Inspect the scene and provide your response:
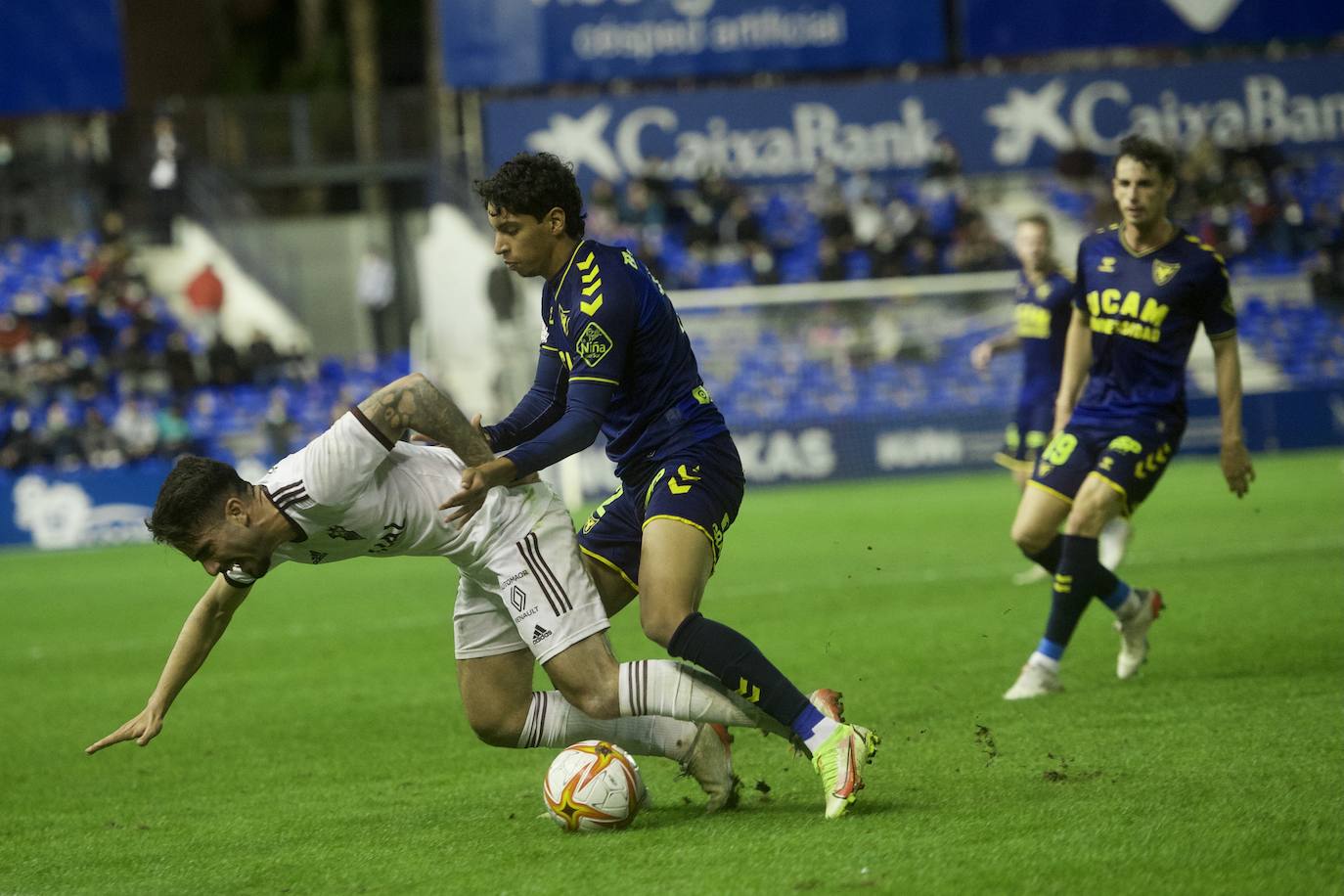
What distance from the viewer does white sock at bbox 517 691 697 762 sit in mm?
5406

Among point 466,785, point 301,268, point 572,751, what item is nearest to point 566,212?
point 572,751

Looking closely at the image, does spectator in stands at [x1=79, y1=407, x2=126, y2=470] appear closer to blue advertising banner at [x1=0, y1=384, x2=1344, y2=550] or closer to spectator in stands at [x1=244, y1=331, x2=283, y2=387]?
blue advertising banner at [x1=0, y1=384, x2=1344, y2=550]

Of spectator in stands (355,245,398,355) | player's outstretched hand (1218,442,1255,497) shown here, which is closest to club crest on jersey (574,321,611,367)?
player's outstretched hand (1218,442,1255,497)

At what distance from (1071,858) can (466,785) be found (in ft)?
8.68

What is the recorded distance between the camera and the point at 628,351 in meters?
5.32

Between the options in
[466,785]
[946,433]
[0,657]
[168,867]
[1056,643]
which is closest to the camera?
[168,867]

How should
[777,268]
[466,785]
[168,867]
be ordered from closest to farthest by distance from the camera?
[168,867], [466,785], [777,268]

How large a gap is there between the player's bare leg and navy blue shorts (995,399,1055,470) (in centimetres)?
655

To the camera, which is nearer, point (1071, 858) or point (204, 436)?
point (1071, 858)

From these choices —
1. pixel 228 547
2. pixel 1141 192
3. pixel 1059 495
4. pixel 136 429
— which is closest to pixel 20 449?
pixel 136 429

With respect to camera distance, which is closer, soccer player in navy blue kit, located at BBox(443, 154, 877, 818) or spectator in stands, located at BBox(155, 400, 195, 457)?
soccer player in navy blue kit, located at BBox(443, 154, 877, 818)

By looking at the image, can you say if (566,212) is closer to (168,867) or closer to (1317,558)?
(168,867)

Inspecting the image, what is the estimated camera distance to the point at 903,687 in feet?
25.3

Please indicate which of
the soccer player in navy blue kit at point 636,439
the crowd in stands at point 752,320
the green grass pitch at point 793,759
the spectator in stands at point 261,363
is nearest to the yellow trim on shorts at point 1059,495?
the green grass pitch at point 793,759
